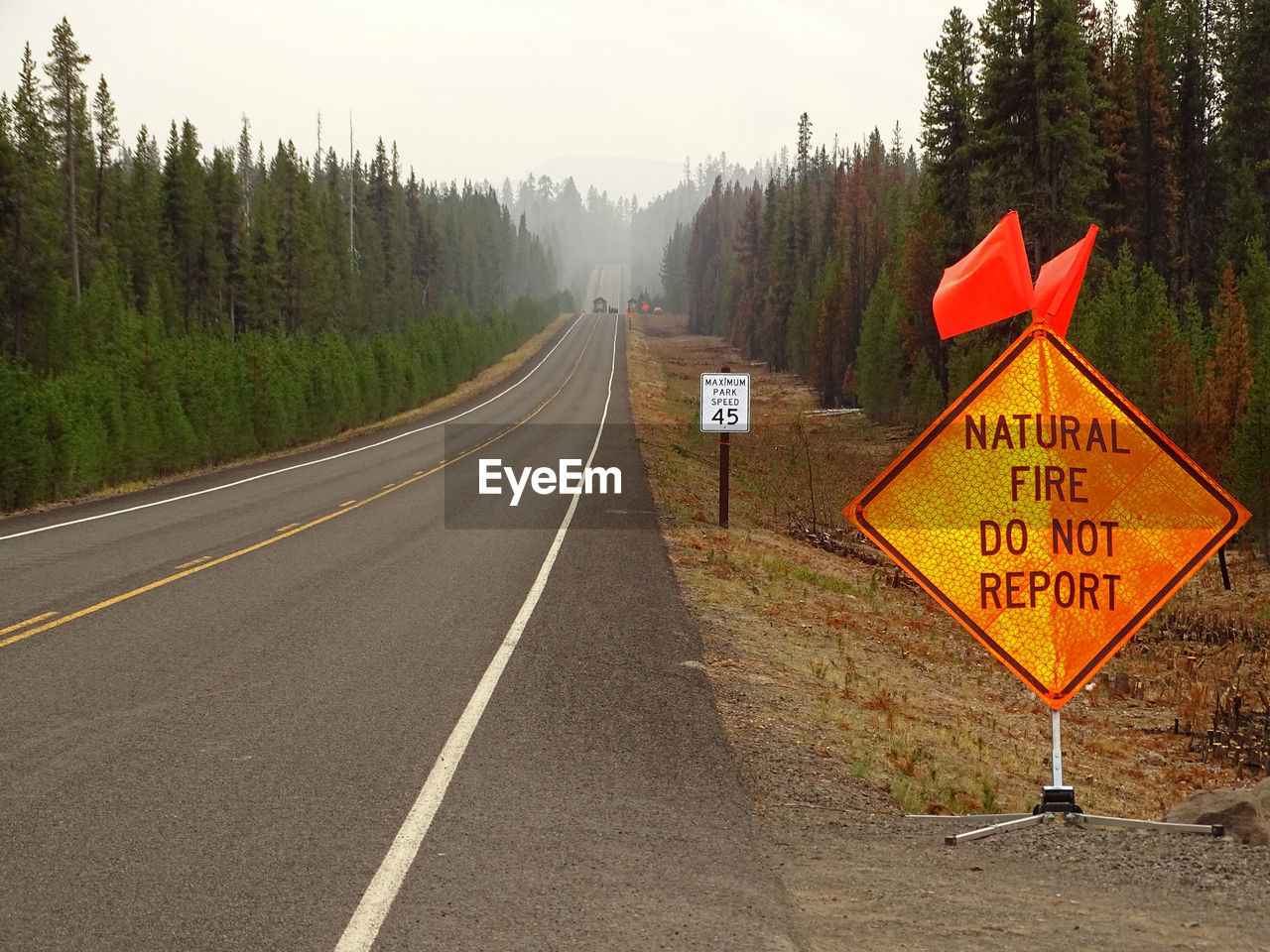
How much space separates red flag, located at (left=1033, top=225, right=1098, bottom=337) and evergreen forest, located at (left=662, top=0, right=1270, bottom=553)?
52.0 feet

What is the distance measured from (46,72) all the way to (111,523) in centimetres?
4949

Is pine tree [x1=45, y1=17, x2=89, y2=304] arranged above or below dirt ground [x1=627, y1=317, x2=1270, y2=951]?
above

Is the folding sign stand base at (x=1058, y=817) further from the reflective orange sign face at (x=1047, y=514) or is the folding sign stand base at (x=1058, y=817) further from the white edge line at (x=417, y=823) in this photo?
the white edge line at (x=417, y=823)

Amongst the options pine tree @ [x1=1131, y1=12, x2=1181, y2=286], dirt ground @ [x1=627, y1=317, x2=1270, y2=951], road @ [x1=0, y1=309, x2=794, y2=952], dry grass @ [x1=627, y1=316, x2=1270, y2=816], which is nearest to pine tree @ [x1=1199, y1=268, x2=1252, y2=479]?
dry grass @ [x1=627, y1=316, x2=1270, y2=816]

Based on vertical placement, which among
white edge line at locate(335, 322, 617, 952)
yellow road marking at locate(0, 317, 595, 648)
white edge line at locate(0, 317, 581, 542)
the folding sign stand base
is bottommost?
the folding sign stand base

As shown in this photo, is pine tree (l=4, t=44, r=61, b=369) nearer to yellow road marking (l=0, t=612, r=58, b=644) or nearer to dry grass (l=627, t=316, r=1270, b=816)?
dry grass (l=627, t=316, r=1270, b=816)

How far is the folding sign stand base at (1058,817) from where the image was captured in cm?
517

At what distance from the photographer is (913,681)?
33.6 ft

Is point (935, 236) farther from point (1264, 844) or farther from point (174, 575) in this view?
point (1264, 844)

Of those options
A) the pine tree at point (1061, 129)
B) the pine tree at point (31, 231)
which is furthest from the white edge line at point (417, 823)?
the pine tree at point (31, 231)

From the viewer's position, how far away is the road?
13.4ft

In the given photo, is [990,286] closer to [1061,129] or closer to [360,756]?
[360,756]

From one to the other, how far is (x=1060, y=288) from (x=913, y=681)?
544 centimetres

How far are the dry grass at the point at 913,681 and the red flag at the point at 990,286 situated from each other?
2.67 metres
